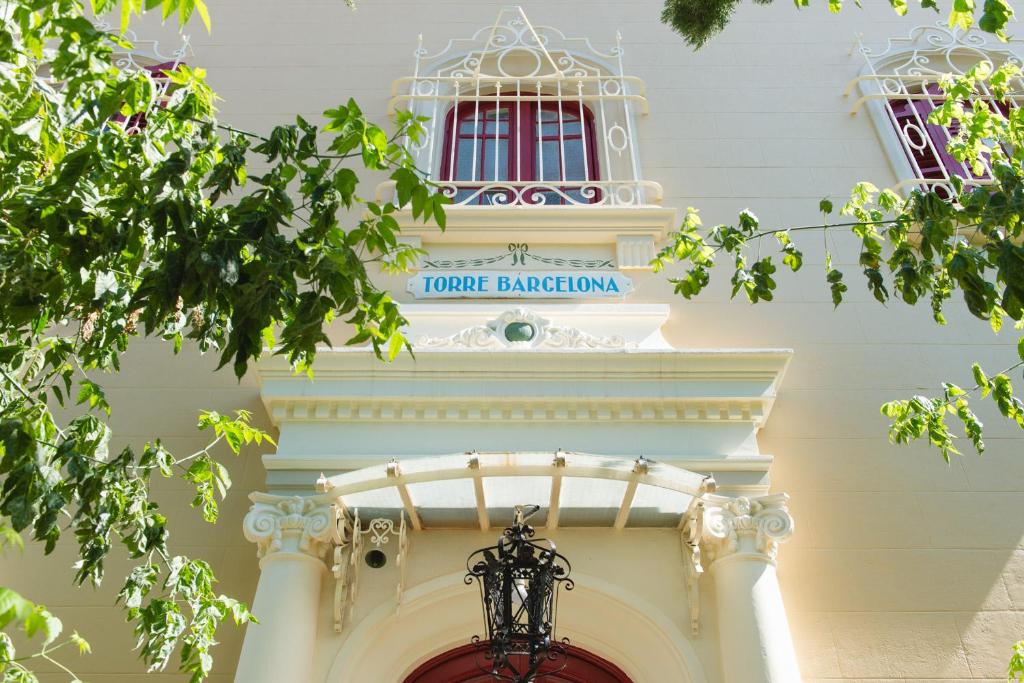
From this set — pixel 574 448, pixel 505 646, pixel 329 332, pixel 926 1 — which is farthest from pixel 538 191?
pixel 505 646

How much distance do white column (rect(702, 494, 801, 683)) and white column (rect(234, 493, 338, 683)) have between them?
7.73ft

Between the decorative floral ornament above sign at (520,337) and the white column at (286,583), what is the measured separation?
1545mm

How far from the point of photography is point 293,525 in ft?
17.7

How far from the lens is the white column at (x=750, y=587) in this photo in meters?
5.02

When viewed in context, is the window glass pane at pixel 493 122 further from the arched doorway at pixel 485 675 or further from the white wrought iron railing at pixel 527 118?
the arched doorway at pixel 485 675

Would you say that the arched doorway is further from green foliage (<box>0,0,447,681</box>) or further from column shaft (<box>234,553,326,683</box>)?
green foliage (<box>0,0,447,681</box>)

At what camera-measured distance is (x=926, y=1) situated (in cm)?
436

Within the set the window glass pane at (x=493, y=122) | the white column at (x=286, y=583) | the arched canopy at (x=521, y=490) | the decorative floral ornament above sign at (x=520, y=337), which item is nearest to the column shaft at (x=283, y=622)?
the white column at (x=286, y=583)

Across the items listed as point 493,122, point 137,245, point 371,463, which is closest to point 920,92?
point 493,122

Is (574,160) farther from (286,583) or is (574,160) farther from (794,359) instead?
(286,583)

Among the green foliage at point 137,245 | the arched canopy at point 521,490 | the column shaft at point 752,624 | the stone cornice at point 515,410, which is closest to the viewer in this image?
the green foliage at point 137,245

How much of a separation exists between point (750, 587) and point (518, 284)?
3.19 metres

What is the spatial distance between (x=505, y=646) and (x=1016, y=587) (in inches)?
147

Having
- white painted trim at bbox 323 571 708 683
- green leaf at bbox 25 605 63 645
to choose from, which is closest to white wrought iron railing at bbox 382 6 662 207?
white painted trim at bbox 323 571 708 683
